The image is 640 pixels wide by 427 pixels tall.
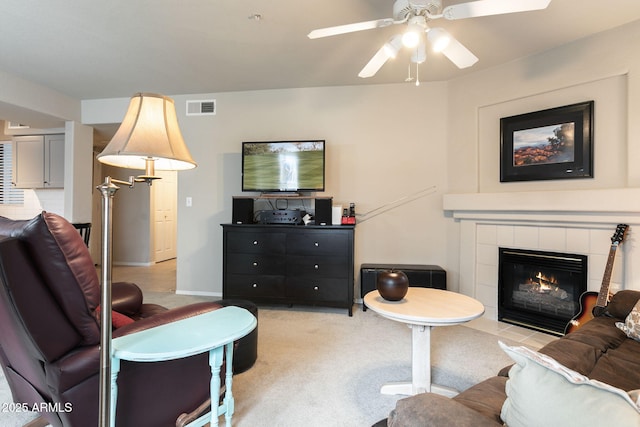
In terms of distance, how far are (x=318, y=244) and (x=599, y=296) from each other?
2271 mm

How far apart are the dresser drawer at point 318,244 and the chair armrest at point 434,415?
7.59 ft

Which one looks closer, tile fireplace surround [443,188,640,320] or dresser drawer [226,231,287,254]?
tile fireplace surround [443,188,640,320]

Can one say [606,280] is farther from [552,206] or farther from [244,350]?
[244,350]

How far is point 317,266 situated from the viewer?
3092mm

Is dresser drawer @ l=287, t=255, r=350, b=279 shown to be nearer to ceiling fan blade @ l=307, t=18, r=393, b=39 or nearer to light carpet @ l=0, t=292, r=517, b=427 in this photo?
light carpet @ l=0, t=292, r=517, b=427

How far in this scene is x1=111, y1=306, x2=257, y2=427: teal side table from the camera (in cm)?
97

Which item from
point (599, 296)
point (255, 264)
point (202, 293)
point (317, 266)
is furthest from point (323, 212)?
point (599, 296)

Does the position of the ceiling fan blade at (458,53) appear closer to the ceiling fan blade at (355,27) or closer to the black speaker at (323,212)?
the ceiling fan blade at (355,27)

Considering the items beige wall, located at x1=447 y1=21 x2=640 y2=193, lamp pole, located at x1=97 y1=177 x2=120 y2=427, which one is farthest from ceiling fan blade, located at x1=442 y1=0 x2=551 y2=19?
lamp pole, located at x1=97 y1=177 x2=120 y2=427

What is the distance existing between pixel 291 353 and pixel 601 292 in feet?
7.55

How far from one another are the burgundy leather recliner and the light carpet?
0.53m

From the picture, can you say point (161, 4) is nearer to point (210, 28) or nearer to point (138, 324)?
point (210, 28)

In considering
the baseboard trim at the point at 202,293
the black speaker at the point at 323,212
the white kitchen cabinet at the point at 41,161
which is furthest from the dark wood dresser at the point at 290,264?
the white kitchen cabinet at the point at 41,161

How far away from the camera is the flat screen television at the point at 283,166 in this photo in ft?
10.7
